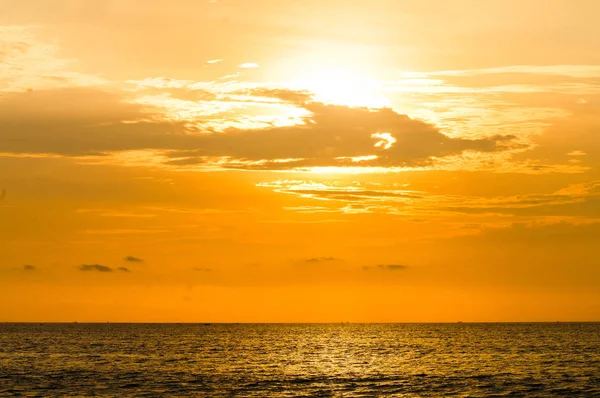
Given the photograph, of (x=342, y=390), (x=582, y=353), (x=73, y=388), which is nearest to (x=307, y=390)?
(x=342, y=390)

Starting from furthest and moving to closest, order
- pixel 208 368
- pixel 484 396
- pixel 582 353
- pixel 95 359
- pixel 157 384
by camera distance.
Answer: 1. pixel 582 353
2. pixel 95 359
3. pixel 208 368
4. pixel 157 384
5. pixel 484 396

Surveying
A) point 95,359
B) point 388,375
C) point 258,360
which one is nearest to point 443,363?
point 388,375

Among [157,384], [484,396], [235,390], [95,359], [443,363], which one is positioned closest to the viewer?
[484,396]

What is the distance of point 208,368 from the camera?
130 metres

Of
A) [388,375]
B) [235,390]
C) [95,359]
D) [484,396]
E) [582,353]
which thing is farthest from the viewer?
[582,353]

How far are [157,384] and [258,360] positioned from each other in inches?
1962

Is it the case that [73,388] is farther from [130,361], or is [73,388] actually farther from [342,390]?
[130,361]

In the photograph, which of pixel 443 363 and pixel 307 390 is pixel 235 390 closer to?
pixel 307 390

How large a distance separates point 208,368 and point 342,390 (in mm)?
37963

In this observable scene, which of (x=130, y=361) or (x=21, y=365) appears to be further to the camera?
(x=130, y=361)

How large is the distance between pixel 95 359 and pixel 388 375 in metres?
62.0

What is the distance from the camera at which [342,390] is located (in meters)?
98.2

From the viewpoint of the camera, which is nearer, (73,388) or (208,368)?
(73,388)

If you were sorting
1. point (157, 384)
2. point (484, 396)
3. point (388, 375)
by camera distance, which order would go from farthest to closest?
1. point (388, 375)
2. point (157, 384)
3. point (484, 396)
